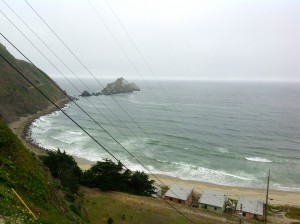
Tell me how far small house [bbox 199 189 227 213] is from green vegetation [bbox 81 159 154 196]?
734 cm

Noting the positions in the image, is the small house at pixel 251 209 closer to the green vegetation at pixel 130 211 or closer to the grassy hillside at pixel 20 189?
the green vegetation at pixel 130 211

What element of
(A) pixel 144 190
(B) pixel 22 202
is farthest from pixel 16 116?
(B) pixel 22 202

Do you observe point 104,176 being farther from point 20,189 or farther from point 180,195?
point 20,189

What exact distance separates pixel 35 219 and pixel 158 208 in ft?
71.1

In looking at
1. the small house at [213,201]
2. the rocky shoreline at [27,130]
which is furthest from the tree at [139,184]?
the rocky shoreline at [27,130]

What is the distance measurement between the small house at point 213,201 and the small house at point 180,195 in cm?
193

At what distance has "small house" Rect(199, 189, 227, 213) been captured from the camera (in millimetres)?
37500

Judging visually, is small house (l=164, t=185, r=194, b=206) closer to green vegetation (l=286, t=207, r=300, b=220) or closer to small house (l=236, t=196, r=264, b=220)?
small house (l=236, t=196, r=264, b=220)

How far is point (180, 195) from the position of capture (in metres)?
39.4

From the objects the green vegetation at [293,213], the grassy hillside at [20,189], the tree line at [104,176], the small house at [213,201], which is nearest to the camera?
the grassy hillside at [20,189]

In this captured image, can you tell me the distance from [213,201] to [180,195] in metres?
4.61

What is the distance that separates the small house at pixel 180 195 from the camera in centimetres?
3872

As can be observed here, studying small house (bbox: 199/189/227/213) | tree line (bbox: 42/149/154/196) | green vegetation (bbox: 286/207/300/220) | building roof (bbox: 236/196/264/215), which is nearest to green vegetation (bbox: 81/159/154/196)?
tree line (bbox: 42/149/154/196)

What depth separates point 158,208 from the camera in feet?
102
